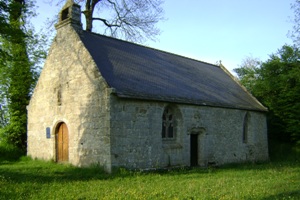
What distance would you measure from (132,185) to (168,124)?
5488 mm

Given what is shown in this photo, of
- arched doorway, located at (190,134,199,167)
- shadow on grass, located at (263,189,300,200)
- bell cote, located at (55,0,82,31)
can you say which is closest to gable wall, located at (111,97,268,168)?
arched doorway, located at (190,134,199,167)

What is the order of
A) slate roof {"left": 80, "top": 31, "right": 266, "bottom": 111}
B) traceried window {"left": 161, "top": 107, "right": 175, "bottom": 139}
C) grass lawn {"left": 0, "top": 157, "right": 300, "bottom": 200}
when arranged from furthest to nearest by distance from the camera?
traceried window {"left": 161, "top": 107, "right": 175, "bottom": 139} < slate roof {"left": 80, "top": 31, "right": 266, "bottom": 111} < grass lawn {"left": 0, "top": 157, "right": 300, "bottom": 200}

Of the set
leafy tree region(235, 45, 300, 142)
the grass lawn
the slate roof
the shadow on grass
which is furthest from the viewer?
leafy tree region(235, 45, 300, 142)

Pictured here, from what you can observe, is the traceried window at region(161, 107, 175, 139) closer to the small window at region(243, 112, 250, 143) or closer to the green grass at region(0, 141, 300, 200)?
the green grass at region(0, 141, 300, 200)

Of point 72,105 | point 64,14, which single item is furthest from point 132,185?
point 64,14

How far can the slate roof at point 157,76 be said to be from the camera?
14156 millimetres

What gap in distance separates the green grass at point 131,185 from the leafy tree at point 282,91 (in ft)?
34.1

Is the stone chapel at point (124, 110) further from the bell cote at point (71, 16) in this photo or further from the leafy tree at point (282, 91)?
the leafy tree at point (282, 91)

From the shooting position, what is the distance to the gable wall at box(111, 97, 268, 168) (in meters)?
13.2

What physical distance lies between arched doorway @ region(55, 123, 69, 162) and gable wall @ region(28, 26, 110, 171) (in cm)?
20

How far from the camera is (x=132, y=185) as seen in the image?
10289 mm

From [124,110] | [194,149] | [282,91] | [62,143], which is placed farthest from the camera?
[282,91]

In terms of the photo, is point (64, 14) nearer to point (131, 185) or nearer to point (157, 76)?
point (157, 76)

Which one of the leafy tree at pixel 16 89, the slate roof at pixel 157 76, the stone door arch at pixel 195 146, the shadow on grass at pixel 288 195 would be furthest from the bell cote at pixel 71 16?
the shadow on grass at pixel 288 195
